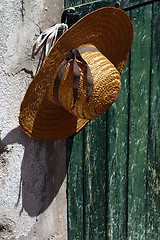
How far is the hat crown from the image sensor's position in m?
1.06

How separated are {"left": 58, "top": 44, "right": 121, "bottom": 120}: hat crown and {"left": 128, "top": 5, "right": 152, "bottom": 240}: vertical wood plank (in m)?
0.55

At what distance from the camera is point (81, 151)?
4.83ft

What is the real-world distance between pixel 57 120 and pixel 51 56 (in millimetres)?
293

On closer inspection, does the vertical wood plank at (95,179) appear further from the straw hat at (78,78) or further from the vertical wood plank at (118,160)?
the straw hat at (78,78)

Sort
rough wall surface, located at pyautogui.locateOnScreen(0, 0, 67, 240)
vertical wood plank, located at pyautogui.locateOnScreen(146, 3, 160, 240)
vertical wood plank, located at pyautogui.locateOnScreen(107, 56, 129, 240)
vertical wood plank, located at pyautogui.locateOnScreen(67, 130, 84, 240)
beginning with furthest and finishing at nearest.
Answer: vertical wood plank, located at pyautogui.locateOnScreen(146, 3, 160, 240) → vertical wood plank, located at pyautogui.locateOnScreen(107, 56, 129, 240) → vertical wood plank, located at pyautogui.locateOnScreen(67, 130, 84, 240) → rough wall surface, located at pyautogui.locateOnScreen(0, 0, 67, 240)

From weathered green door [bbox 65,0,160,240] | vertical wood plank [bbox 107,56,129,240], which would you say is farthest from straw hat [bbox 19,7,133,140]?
vertical wood plank [bbox 107,56,129,240]

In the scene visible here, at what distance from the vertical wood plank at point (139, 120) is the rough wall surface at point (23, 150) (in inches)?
17.5

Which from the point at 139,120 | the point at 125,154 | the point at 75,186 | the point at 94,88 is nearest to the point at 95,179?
the point at 75,186

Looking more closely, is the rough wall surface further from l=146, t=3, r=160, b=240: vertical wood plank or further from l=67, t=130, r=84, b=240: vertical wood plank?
l=146, t=3, r=160, b=240: vertical wood plank

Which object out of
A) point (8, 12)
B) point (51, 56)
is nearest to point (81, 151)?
point (51, 56)

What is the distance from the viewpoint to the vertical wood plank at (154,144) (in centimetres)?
171

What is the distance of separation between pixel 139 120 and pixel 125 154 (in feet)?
0.62

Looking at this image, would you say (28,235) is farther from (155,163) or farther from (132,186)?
(155,163)

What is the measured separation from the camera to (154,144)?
1830 millimetres
